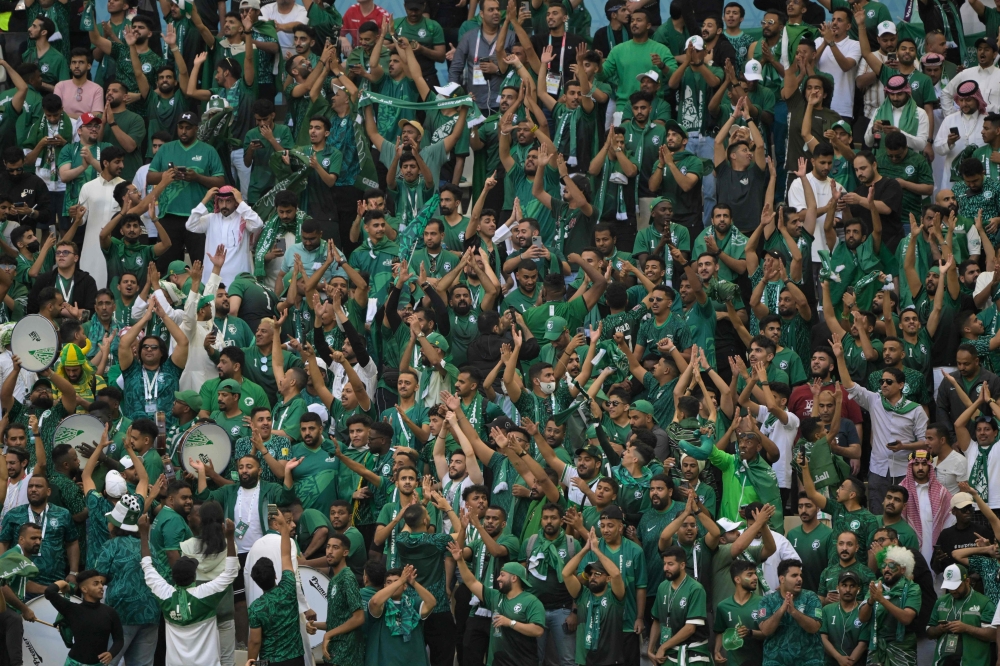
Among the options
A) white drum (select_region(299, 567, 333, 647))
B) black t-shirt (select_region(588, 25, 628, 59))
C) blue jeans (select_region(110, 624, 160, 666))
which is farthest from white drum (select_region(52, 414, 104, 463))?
black t-shirt (select_region(588, 25, 628, 59))

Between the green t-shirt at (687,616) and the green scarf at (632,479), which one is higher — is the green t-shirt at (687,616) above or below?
below

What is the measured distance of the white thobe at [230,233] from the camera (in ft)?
60.4

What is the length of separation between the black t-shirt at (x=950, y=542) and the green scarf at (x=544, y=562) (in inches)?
124

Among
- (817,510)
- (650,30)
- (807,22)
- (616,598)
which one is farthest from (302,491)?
(807,22)

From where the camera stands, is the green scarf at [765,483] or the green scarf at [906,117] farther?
the green scarf at [906,117]

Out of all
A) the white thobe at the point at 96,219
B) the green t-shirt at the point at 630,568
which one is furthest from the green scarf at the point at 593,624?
the white thobe at the point at 96,219

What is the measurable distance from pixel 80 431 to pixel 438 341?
323cm

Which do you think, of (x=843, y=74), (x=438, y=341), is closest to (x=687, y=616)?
(x=438, y=341)

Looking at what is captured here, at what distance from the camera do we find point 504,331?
16.8 metres

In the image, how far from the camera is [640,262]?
17.8 metres

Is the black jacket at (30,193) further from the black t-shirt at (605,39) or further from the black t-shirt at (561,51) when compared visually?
the black t-shirt at (605,39)

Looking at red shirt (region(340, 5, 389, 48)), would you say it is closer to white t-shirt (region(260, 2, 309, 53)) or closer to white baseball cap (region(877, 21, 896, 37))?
white t-shirt (region(260, 2, 309, 53))

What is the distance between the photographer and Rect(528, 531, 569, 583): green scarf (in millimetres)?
14078

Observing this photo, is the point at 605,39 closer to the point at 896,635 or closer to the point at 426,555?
the point at 426,555
